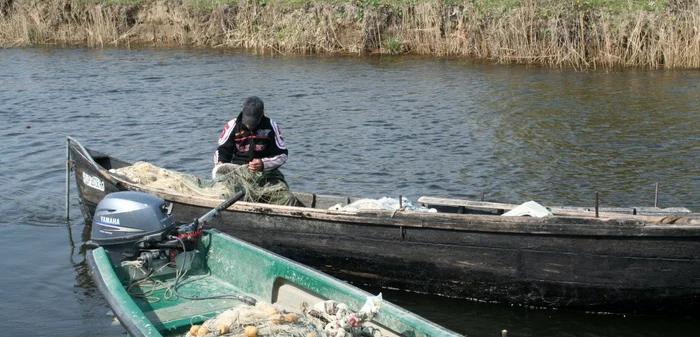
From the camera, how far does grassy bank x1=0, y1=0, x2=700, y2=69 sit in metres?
18.6

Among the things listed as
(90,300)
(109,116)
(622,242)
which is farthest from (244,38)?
(622,242)

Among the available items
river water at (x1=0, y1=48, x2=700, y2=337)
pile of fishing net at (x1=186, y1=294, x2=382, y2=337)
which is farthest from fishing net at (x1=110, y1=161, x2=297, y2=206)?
pile of fishing net at (x1=186, y1=294, x2=382, y2=337)

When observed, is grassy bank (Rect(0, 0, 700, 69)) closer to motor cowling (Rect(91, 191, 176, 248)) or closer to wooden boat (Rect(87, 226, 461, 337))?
wooden boat (Rect(87, 226, 461, 337))

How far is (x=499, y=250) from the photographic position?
25.5ft

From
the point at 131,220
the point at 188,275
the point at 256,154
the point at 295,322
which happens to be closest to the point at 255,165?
the point at 256,154

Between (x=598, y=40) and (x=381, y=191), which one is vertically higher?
(x=598, y=40)

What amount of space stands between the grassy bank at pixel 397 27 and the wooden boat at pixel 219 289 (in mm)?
13197

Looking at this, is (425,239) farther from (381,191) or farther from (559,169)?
(559,169)

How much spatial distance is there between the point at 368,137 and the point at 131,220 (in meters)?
7.76

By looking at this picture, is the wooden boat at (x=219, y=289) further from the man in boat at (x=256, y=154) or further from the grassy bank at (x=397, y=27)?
the grassy bank at (x=397, y=27)

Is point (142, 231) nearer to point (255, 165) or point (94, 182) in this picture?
point (255, 165)

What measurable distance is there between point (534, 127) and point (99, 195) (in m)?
7.80

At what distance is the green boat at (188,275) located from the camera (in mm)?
6449

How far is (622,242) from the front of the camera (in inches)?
288
